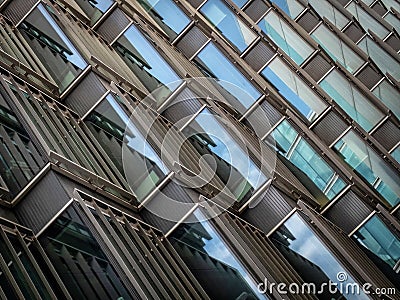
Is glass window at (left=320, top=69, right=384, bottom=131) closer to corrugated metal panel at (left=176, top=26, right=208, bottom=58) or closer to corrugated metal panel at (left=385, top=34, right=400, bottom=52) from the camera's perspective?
corrugated metal panel at (left=176, top=26, right=208, bottom=58)

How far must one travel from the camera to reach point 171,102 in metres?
20.5

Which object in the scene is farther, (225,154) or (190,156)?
(225,154)

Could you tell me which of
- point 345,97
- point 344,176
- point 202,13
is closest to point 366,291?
point 344,176

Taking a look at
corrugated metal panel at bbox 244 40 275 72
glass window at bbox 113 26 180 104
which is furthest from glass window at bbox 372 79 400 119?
glass window at bbox 113 26 180 104

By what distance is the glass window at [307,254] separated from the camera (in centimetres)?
1608

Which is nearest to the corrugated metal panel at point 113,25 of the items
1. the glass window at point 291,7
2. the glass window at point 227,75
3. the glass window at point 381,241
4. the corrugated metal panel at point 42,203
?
the glass window at point 227,75

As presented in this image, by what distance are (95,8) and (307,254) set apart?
12.2 meters

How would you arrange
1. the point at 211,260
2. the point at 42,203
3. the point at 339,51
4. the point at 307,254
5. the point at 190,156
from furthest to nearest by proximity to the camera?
the point at 339,51
the point at 190,156
the point at 307,254
the point at 211,260
the point at 42,203

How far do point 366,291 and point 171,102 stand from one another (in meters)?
7.62

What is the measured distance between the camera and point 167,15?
84.5 ft

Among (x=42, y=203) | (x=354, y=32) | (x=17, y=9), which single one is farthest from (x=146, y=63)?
(x=354, y=32)

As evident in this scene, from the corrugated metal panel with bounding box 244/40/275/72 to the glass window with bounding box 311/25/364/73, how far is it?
4120 mm

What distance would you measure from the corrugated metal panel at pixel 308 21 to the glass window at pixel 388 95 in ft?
12.4

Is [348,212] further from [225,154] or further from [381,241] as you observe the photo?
[225,154]
